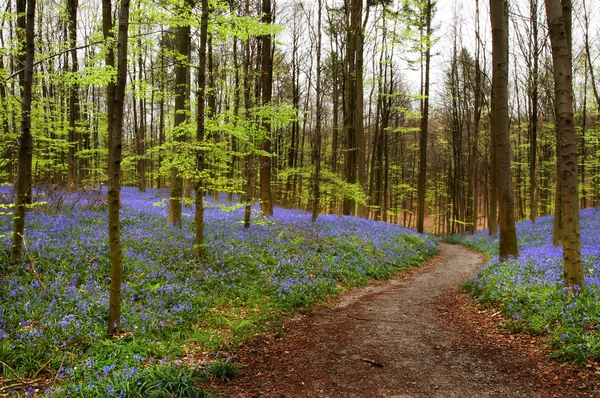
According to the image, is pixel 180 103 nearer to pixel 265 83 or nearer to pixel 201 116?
pixel 201 116

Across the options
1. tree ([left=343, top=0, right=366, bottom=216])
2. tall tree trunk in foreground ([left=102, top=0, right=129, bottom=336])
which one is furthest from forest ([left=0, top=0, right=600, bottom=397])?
tree ([left=343, top=0, right=366, bottom=216])

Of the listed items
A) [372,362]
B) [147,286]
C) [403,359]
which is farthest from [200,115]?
[403,359]

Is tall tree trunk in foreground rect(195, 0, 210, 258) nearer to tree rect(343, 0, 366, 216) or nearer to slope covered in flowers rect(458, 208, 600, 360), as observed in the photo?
slope covered in flowers rect(458, 208, 600, 360)

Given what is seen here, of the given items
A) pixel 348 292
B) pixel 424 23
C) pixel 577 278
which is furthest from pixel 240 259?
pixel 424 23

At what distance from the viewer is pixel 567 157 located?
5.88 m

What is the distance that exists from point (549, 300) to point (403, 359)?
2863mm

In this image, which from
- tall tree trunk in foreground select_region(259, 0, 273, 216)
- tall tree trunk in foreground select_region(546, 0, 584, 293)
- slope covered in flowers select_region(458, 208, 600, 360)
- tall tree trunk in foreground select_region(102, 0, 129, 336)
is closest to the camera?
slope covered in flowers select_region(458, 208, 600, 360)

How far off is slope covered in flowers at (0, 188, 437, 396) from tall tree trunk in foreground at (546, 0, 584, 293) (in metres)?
5.06

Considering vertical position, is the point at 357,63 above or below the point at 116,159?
above

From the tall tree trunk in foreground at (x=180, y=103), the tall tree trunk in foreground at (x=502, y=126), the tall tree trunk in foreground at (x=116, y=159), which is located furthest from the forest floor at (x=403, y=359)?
the tall tree trunk in foreground at (x=180, y=103)

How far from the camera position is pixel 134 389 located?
4.01 m

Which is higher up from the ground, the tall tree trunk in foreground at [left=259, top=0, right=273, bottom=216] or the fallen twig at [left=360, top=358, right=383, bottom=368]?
the tall tree trunk in foreground at [left=259, top=0, right=273, bottom=216]

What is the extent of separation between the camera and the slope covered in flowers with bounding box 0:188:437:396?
4.78 meters

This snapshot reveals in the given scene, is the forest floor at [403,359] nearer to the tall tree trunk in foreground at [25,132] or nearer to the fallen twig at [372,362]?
the fallen twig at [372,362]
